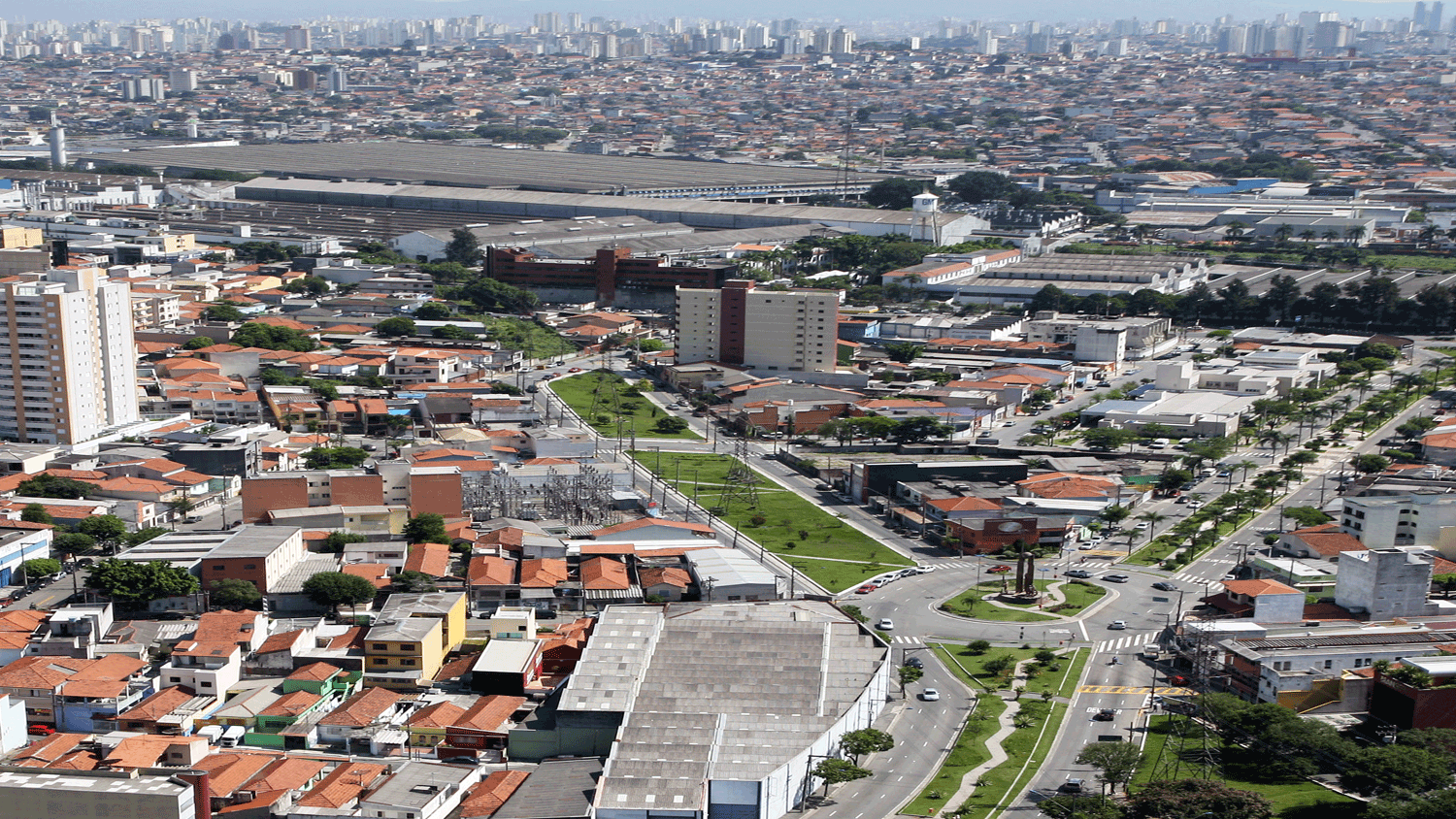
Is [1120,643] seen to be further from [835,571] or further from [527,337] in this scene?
[527,337]

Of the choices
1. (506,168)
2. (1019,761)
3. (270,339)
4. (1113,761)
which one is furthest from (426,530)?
(506,168)

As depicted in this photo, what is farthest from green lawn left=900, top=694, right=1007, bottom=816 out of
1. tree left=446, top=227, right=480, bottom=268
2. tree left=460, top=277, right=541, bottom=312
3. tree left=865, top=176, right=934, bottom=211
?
tree left=865, top=176, right=934, bottom=211

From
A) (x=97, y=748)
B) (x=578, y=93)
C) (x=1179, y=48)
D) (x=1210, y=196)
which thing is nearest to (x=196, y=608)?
(x=97, y=748)

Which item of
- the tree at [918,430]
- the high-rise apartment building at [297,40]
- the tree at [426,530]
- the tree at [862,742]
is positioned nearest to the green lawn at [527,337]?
the tree at [918,430]

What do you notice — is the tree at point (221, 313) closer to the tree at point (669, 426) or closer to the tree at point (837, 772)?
the tree at point (669, 426)

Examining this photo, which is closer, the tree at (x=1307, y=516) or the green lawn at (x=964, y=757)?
the green lawn at (x=964, y=757)
